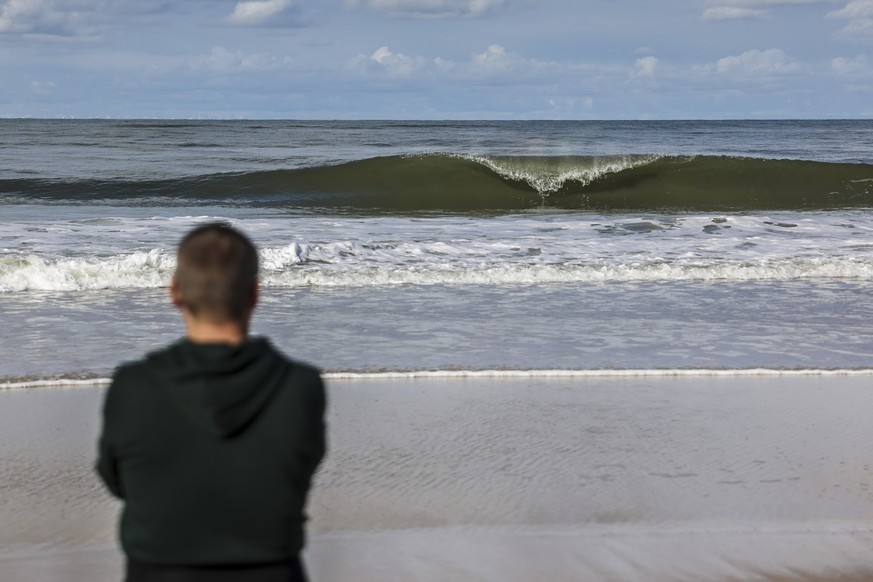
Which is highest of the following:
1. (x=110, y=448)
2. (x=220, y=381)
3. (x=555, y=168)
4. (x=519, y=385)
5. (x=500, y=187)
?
(x=220, y=381)

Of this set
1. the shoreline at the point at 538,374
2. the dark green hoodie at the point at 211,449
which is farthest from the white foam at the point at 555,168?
the dark green hoodie at the point at 211,449

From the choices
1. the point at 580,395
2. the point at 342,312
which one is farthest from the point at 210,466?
the point at 342,312

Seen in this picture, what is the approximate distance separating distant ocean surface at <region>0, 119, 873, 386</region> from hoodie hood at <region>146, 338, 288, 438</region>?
4.83 m

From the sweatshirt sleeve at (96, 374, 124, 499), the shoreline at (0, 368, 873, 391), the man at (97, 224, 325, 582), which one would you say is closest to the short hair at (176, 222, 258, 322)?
the man at (97, 224, 325, 582)

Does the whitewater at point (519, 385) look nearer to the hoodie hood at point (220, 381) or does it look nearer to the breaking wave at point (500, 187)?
the hoodie hood at point (220, 381)

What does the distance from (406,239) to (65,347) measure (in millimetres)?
7261

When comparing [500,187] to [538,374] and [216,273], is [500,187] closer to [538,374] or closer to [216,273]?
[538,374]

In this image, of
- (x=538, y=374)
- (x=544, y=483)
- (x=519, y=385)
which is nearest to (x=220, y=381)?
(x=544, y=483)

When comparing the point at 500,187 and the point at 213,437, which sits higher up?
the point at 213,437

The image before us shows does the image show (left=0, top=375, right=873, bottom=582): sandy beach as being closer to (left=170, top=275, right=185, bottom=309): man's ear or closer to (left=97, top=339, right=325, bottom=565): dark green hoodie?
(left=97, top=339, right=325, bottom=565): dark green hoodie

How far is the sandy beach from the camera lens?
11.8 feet

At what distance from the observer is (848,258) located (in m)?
12.6

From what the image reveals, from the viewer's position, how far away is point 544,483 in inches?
175

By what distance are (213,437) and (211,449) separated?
23 millimetres
